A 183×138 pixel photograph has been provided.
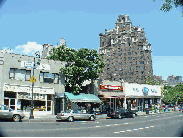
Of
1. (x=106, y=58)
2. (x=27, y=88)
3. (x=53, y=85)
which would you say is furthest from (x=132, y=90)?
(x=106, y=58)

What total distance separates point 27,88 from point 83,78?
9.94m

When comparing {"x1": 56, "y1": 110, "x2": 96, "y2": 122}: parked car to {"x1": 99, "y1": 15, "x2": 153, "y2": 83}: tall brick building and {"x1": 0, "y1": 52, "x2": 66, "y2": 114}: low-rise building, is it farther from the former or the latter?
{"x1": 99, "y1": 15, "x2": 153, "y2": 83}: tall brick building

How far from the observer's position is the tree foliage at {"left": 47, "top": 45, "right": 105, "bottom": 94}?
36644 mm

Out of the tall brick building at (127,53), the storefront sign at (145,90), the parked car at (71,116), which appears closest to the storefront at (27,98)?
the parked car at (71,116)

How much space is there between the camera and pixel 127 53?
100688mm

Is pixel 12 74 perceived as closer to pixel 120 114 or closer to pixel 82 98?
pixel 82 98

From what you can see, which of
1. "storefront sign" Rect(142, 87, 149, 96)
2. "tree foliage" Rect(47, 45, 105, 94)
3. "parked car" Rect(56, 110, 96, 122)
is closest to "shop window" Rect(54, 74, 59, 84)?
"tree foliage" Rect(47, 45, 105, 94)

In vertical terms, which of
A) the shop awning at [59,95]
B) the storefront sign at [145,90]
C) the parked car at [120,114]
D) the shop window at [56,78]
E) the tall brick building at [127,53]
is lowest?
the parked car at [120,114]

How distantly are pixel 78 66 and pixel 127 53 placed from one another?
65.1m

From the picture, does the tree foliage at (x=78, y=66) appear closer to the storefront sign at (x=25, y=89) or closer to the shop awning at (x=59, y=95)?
the shop awning at (x=59, y=95)

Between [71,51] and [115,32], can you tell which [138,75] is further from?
[71,51]

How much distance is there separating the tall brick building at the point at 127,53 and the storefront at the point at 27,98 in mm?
64260

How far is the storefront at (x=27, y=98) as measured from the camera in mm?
30719

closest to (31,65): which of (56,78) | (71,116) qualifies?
(56,78)
